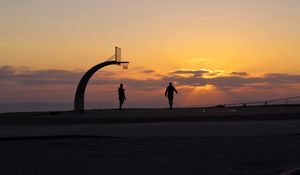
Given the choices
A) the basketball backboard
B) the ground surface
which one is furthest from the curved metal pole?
the ground surface

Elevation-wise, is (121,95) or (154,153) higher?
(121,95)

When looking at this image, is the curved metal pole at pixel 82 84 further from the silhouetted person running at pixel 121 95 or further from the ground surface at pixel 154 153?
the ground surface at pixel 154 153

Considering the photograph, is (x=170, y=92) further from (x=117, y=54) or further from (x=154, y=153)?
(x=154, y=153)

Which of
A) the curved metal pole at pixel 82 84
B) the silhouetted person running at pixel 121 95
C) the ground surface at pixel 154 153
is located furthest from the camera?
the silhouetted person running at pixel 121 95

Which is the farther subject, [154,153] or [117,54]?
[117,54]

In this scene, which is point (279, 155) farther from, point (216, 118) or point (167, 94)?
point (167, 94)

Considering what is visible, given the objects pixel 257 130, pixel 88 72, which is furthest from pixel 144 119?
pixel 88 72

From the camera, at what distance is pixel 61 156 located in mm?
14422

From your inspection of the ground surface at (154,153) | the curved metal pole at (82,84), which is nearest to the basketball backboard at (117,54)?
the curved metal pole at (82,84)

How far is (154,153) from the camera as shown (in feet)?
48.2

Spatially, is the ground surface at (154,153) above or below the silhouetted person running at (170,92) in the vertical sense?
below

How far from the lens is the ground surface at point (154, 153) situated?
12.4 meters

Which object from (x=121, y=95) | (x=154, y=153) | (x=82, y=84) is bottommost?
(x=154, y=153)

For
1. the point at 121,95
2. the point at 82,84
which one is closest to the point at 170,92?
the point at 121,95
